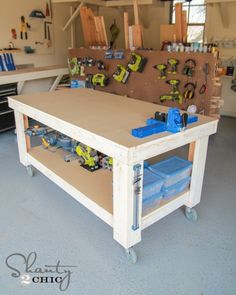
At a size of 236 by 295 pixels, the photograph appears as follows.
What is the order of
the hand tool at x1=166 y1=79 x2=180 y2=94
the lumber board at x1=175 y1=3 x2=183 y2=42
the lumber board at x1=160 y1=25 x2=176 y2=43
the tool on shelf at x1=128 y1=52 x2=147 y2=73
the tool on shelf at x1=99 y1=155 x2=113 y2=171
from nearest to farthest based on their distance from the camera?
the tool on shelf at x1=99 y1=155 x2=113 y2=171 → the lumber board at x1=175 y1=3 x2=183 y2=42 → the hand tool at x1=166 y1=79 x2=180 y2=94 → the lumber board at x1=160 y1=25 x2=176 y2=43 → the tool on shelf at x1=128 y1=52 x2=147 y2=73

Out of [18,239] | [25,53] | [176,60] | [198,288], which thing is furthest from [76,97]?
[25,53]

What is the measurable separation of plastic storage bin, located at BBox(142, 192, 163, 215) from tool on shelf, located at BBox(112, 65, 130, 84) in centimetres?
248

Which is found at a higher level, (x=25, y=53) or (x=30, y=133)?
(x=25, y=53)

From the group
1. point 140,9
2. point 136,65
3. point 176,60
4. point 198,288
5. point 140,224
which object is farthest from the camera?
point 140,9

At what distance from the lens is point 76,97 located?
250cm

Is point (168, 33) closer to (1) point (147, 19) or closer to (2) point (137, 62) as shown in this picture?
(2) point (137, 62)

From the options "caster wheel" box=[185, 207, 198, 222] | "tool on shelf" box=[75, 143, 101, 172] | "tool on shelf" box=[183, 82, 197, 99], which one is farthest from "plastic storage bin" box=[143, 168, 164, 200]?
"tool on shelf" box=[183, 82, 197, 99]

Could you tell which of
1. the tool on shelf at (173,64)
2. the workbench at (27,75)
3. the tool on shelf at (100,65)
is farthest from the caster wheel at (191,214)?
the workbench at (27,75)

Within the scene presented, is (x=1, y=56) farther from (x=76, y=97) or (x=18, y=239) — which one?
(x=18, y=239)

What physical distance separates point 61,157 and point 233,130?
2.82 metres

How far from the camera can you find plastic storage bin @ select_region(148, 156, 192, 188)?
1.79 metres

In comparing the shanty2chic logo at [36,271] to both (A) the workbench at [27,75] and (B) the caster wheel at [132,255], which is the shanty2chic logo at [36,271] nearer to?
(B) the caster wheel at [132,255]

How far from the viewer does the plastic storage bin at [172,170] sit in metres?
1.79

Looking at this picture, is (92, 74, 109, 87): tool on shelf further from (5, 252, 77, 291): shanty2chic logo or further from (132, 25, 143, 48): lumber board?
(5, 252, 77, 291): shanty2chic logo
